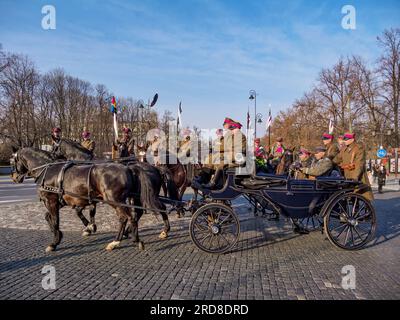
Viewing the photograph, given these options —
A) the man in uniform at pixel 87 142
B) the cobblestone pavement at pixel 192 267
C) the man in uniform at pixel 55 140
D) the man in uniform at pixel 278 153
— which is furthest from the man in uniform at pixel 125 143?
the man in uniform at pixel 278 153

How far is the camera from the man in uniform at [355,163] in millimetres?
6132

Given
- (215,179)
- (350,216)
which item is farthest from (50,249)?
(350,216)

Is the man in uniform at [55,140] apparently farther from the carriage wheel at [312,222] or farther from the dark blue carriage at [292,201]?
the carriage wheel at [312,222]

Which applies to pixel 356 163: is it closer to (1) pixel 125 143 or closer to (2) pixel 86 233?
(2) pixel 86 233

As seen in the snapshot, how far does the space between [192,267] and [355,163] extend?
3.69 m

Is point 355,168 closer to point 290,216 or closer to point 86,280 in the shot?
point 290,216

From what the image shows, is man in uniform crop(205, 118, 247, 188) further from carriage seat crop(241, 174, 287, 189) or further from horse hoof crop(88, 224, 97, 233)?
horse hoof crop(88, 224, 97, 233)

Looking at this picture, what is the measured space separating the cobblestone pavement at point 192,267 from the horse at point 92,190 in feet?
1.51

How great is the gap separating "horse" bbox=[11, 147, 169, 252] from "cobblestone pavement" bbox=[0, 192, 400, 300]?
459 mm

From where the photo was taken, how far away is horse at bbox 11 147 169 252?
217 inches

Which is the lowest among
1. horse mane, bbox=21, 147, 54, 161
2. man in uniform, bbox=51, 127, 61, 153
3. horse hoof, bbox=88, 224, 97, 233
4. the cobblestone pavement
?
the cobblestone pavement

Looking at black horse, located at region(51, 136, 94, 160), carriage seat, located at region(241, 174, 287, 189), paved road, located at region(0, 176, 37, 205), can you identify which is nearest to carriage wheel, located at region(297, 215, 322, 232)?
carriage seat, located at region(241, 174, 287, 189)
